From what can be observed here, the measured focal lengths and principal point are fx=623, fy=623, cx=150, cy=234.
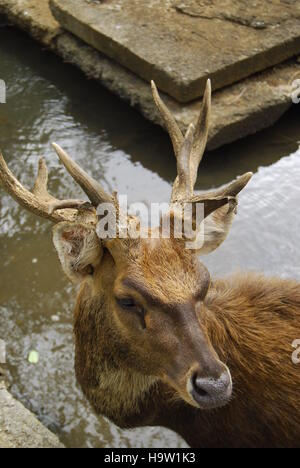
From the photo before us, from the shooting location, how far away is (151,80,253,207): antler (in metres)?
3.02

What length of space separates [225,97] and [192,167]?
2699 millimetres

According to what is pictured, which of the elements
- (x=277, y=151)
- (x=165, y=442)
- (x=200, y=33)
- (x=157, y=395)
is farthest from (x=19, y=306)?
(x=200, y=33)

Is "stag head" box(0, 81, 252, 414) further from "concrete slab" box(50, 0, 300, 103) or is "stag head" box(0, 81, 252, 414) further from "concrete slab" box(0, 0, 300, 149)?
"concrete slab" box(50, 0, 300, 103)

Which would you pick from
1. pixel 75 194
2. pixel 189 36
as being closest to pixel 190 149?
pixel 75 194

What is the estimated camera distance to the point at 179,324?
2.90m

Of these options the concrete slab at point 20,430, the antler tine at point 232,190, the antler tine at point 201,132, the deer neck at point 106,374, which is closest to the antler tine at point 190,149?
the antler tine at point 201,132

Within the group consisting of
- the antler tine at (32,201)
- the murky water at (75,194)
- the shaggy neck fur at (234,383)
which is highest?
the antler tine at (32,201)

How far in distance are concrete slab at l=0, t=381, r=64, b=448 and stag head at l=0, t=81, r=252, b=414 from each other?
0.46 metres

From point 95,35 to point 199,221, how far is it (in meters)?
4.21

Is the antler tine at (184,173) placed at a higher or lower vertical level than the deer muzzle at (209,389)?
higher

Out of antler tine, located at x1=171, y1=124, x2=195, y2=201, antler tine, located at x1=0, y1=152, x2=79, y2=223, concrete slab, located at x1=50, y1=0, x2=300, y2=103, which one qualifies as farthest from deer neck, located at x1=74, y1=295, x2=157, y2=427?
concrete slab, located at x1=50, y1=0, x2=300, y2=103

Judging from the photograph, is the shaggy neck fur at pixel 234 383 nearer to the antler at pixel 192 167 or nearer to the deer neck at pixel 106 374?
the deer neck at pixel 106 374

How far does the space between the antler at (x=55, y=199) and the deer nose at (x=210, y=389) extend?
3.18 feet

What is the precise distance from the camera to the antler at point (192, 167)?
9.89ft
